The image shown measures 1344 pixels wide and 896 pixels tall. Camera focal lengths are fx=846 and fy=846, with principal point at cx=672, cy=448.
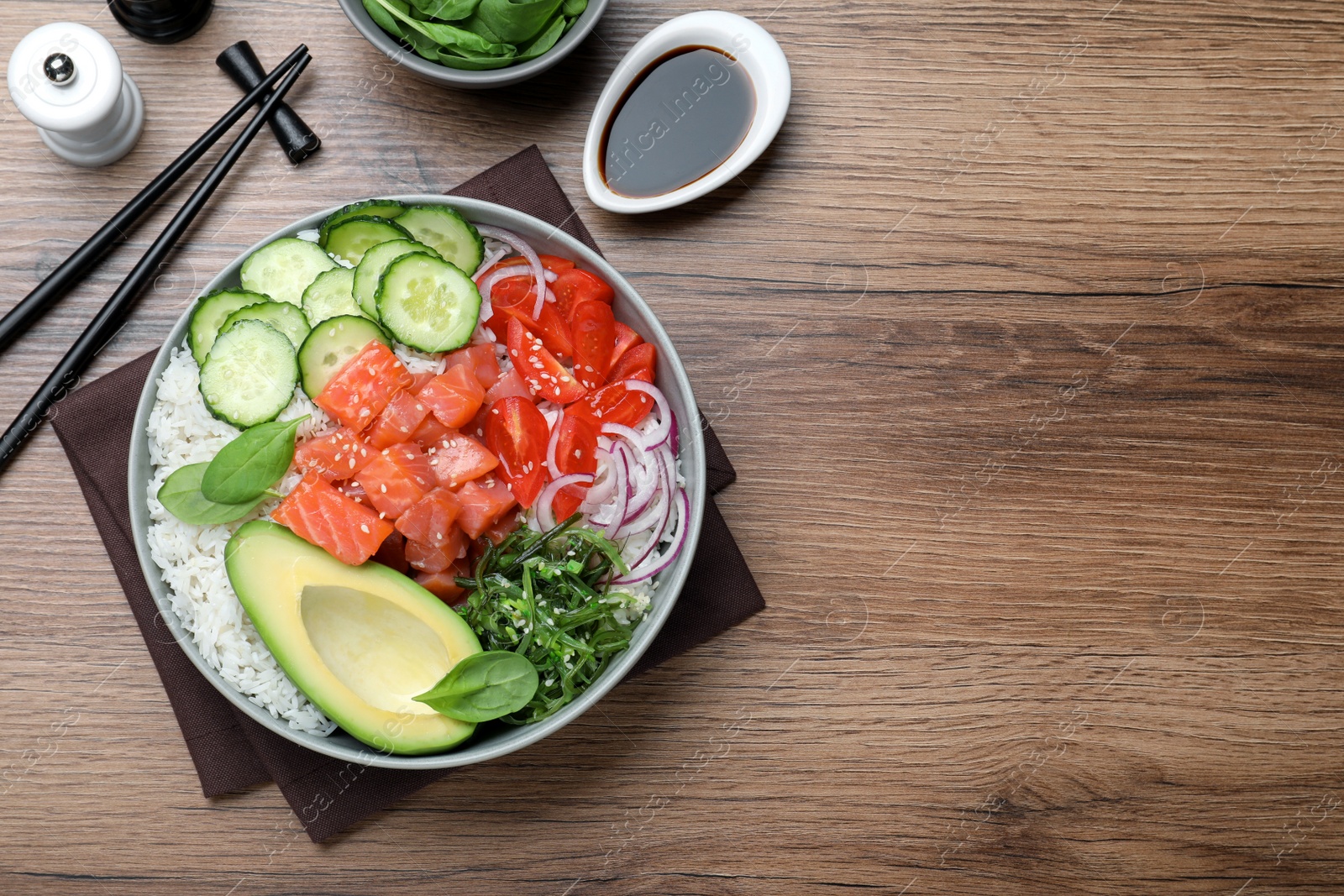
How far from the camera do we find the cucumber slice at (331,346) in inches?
79.2

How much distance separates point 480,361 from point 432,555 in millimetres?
498

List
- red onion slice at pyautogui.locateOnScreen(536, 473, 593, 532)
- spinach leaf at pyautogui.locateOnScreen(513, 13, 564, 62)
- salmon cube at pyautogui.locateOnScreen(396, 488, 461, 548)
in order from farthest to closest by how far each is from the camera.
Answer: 1. spinach leaf at pyautogui.locateOnScreen(513, 13, 564, 62)
2. red onion slice at pyautogui.locateOnScreen(536, 473, 593, 532)
3. salmon cube at pyautogui.locateOnScreen(396, 488, 461, 548)

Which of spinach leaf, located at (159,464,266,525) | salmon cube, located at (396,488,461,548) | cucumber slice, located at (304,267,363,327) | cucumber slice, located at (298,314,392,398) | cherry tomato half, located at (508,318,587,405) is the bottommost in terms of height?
salmon cube, located at (396,488,461,548)

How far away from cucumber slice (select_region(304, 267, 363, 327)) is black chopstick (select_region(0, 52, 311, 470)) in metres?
0.57

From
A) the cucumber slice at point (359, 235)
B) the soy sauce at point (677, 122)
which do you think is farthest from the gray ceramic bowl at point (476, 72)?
the cucumber slice at point (359, 235)

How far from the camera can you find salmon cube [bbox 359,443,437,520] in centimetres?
198

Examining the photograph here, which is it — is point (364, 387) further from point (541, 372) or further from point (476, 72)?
point (476, 72)

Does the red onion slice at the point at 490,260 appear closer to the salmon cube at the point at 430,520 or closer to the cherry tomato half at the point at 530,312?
the cherry tomato half at the point at 530,312

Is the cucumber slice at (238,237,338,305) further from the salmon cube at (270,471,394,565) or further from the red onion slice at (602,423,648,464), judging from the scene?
the red onion slice at (602,423,648,464)

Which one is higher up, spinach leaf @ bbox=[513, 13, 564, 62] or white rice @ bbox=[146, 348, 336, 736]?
spinach leaf @ bbox=[513, 13, 564, 62]

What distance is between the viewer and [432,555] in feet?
6.60

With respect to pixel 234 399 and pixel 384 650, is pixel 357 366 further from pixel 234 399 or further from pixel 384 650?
pixel 384 650

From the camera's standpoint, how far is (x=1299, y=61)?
268 centimetres

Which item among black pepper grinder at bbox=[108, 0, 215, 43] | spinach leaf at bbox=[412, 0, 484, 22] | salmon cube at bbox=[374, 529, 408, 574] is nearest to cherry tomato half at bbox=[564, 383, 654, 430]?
salmon cube at bbox=[374, 529, 408, 574]
